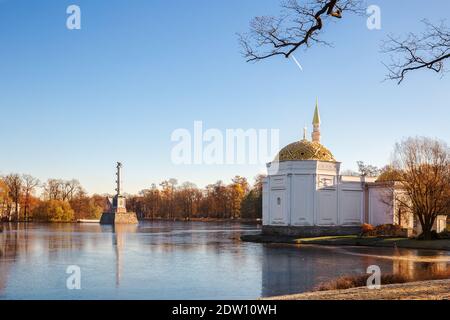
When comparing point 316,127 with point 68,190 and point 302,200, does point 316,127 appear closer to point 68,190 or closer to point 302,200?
point 302,200

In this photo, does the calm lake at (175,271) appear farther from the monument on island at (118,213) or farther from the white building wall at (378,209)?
the monument on island at (118,213)

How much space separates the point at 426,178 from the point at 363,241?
7.13m

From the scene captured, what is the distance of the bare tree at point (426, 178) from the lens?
3984 cm

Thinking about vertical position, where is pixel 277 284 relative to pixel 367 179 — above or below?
below

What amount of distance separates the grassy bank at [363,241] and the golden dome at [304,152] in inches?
315

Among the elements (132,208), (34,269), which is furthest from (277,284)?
(132,208)

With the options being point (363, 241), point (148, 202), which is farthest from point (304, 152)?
point (148, 202)

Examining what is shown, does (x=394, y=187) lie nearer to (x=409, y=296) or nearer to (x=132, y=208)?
(x=409, y=296)

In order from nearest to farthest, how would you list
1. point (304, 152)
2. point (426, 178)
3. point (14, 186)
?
point (426, 178) < point (304, 152) < point (14, 186)

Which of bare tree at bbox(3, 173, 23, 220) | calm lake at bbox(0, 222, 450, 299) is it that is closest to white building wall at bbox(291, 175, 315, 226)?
calm lake at bbox(0, 222, 450, 299)

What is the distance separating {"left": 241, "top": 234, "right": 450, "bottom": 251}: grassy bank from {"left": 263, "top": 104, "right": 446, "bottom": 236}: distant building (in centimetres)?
259

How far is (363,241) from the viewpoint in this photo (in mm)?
41969

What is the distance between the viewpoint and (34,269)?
21766 mm
